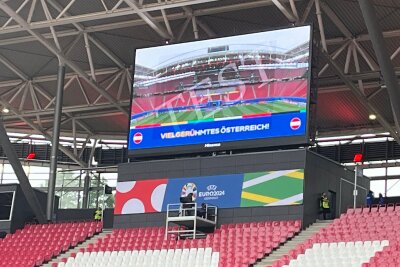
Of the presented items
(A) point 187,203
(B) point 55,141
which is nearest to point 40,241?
(B) point 55,141

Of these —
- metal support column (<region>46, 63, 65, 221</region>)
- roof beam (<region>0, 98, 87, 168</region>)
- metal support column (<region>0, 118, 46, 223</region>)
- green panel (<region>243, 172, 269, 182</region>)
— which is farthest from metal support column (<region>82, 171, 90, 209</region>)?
green panel (<region>243, 172, 269, 182</region>)

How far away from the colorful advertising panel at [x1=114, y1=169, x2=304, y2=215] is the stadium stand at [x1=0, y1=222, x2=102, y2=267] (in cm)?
198

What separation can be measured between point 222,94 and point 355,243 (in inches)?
320

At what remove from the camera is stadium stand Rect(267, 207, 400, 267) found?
2302 cm

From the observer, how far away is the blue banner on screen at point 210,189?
97.3 feet

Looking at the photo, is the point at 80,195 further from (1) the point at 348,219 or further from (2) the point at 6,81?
(1) the point at 348,219

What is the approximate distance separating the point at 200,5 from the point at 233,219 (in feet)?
26.8

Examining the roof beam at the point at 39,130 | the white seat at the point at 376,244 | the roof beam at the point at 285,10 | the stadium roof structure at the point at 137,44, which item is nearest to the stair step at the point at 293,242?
the white seat at the point at 376,244

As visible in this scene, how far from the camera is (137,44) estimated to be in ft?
118

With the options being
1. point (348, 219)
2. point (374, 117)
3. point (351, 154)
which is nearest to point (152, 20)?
point (348, 219)

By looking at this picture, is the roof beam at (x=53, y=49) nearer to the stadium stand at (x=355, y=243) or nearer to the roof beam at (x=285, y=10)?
the roof beam at (x=285, y=10)

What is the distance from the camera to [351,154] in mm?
44375

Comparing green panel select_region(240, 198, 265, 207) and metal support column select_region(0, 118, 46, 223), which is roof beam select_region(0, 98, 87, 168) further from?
green panel select_region(240, 198, 265, 207)

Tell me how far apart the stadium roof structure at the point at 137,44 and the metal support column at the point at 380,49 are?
2154 mm
